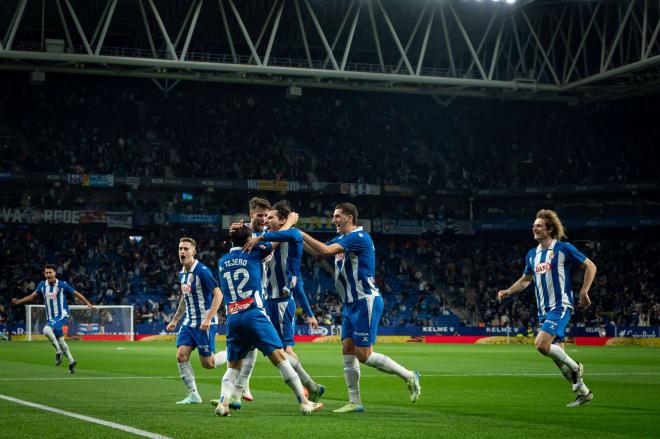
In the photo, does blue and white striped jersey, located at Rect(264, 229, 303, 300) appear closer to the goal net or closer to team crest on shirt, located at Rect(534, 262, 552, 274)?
team crest on shirt, located at Rect(534, 262, 552, 274)

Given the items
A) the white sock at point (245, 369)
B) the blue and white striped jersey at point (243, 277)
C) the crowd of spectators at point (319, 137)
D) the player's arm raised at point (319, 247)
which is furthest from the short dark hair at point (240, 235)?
the crowd of spectators at point (319, 137)

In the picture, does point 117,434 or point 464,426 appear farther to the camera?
point 464,426

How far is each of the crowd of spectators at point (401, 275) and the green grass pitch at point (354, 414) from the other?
27348mm

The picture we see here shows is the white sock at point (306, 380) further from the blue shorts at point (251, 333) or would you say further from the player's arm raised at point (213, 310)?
the blue shorts at point (251, 333)

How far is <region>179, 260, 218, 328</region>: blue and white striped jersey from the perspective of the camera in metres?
14.0

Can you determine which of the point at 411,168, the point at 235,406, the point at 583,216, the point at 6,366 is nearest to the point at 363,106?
the point at 411,168

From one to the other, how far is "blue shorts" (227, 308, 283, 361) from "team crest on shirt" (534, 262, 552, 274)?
15.4 ft

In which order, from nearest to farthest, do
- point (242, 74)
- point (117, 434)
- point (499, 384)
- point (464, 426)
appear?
1. point (117, 434)
2. point (464, 426)
3. point (499, 384)
4. point (242, 74)

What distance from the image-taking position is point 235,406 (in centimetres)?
1177

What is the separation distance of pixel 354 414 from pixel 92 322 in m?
37.4

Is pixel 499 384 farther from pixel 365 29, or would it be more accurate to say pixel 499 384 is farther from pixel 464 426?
pixel 365 29

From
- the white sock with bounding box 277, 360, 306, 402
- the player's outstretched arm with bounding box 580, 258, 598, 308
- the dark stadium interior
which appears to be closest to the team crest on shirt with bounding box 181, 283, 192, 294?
the white sock with bounding box 277, 360, 306, 402

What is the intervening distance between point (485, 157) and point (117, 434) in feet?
191

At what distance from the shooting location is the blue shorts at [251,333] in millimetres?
11117
